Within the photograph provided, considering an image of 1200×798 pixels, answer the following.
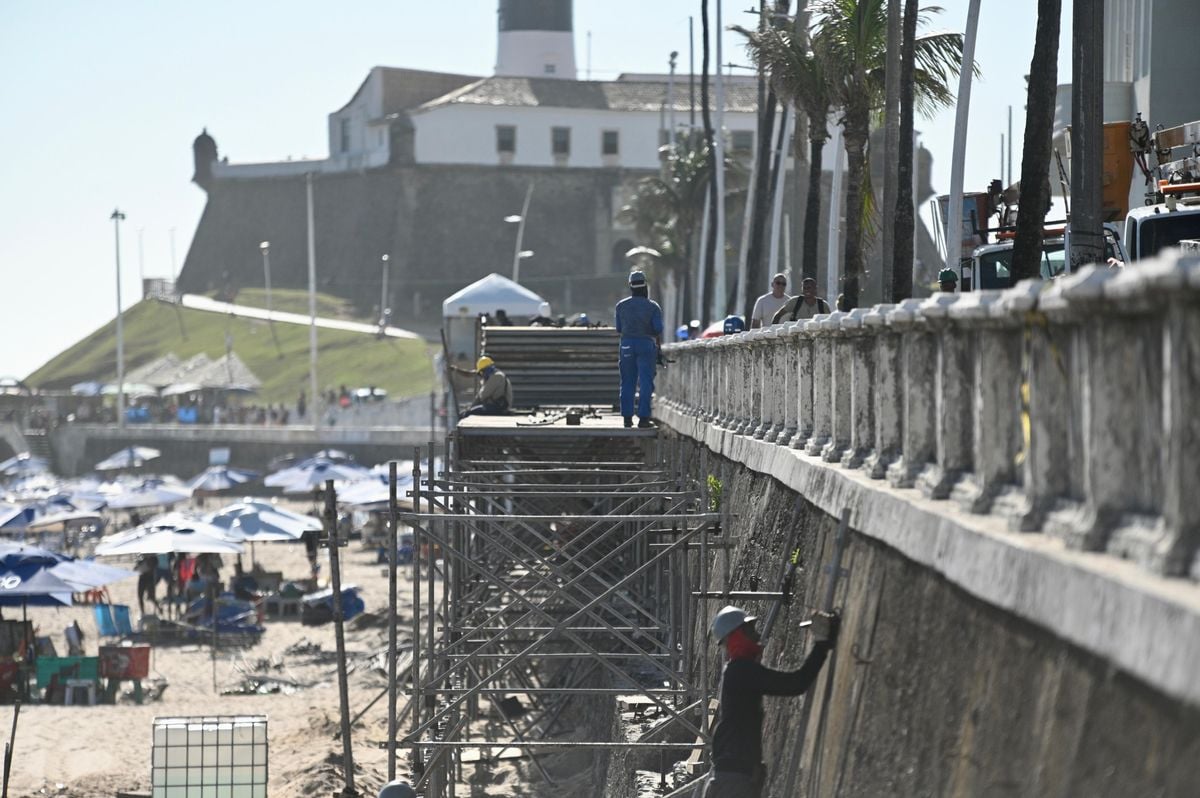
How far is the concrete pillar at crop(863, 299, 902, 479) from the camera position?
9031 mm

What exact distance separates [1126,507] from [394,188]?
322 feet

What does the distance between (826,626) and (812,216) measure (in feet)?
64.0

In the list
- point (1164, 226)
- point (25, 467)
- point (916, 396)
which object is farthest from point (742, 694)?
point (25, 467)

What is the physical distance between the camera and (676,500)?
Answer: 16.2m

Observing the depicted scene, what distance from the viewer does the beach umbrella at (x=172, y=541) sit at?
32500 millimetres

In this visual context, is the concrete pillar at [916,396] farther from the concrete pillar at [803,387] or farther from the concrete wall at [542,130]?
the concrete wall at [542,130]

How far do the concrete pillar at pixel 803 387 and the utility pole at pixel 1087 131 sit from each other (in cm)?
193

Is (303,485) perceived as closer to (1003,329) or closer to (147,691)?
(147,691)

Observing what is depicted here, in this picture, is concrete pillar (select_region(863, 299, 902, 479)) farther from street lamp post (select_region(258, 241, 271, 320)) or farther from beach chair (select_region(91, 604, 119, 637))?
street lamp post (select_region(258, 241, 271, 320))

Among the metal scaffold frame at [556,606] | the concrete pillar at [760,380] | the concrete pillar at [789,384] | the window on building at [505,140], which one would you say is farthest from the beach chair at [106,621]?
the window on building at [505,140]

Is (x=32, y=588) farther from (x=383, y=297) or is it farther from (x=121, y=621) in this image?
(x=383, y=297)

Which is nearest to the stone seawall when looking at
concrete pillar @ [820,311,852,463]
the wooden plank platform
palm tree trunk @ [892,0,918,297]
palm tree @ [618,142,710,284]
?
concrete pillar @ [820,311,852,463]

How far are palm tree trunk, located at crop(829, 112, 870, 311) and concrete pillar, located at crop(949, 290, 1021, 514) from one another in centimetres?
1549

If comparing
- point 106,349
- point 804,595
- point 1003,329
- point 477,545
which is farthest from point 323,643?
point 106,349
